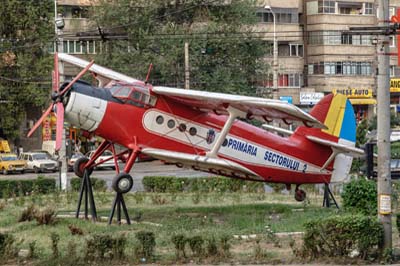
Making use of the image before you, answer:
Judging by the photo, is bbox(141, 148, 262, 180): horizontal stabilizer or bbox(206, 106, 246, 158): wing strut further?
bbox(141, 148, 262, 180): horizontal stabilizer

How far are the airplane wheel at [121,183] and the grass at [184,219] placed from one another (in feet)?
3.60

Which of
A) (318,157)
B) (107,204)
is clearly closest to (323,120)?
(318,157)

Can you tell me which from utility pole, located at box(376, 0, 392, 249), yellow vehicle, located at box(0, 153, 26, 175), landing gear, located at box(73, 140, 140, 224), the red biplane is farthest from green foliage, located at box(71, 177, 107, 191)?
yellow vehicle, located at box(0, 153, 26, 175)

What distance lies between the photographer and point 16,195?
35.7 m

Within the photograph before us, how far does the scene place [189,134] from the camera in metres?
26.7

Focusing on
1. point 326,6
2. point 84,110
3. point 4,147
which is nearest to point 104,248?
point 84,110

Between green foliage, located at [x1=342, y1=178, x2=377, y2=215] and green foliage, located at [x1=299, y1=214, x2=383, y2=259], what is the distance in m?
3.10

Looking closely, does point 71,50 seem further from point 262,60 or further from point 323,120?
point 323,120

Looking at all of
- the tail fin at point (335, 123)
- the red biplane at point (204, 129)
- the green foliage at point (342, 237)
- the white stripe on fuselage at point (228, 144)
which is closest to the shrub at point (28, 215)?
the red biplane at point (204, 129)

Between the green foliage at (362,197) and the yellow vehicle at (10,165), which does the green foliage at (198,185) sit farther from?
the yellow vehicle at (10,165)

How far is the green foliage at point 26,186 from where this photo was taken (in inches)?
1411

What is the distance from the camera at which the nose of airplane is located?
2531 cm

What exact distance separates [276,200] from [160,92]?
8995 mm

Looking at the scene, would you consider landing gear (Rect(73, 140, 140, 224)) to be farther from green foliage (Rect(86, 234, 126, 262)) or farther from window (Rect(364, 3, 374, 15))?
window (Rect(364, 3, 374, 15))
